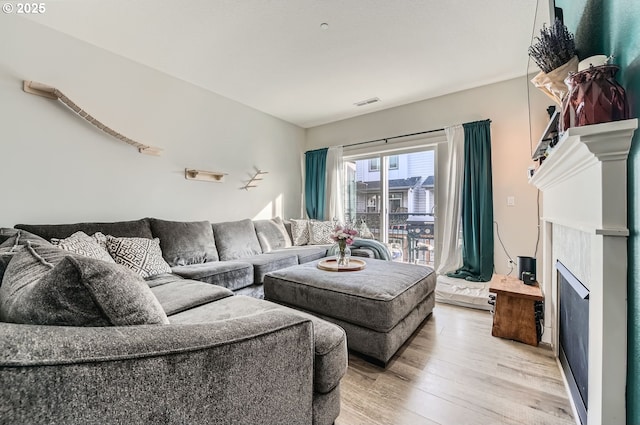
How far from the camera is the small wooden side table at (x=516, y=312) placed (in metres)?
2.00

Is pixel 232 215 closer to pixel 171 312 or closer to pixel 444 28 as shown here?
pixel 171 312

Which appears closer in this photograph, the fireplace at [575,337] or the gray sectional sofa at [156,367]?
the gray sectional sofa at [156,367]

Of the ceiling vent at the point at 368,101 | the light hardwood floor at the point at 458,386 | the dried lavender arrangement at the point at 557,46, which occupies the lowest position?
the light hardwood floor at the point at 458,386

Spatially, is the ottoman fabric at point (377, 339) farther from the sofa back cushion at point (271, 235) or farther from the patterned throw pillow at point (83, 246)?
the sofa back cushion at point (271, 235)

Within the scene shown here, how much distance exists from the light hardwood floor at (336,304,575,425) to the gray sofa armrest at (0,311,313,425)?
2.57 feet

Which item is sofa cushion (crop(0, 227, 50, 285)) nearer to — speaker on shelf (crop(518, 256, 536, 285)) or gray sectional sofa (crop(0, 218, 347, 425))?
gray sectional sofa (crop(0, 218, 347, 425))

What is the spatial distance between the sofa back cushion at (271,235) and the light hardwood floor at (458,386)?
2.05 m

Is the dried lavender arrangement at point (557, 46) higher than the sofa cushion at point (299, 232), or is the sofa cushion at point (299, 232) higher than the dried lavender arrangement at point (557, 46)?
the dried lavender arrangement at point (557, 46)

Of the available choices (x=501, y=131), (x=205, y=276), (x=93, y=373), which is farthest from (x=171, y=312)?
(x=501, y=131)

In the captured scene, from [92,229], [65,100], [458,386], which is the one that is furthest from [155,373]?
[65,100]

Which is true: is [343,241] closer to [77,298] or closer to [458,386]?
[458,386]

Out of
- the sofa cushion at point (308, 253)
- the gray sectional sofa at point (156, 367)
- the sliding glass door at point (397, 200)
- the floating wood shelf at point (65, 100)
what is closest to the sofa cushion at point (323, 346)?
the gray sectional sofa at point (156, 367)

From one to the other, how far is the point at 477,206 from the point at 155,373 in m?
3.59

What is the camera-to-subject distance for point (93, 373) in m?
0.48
